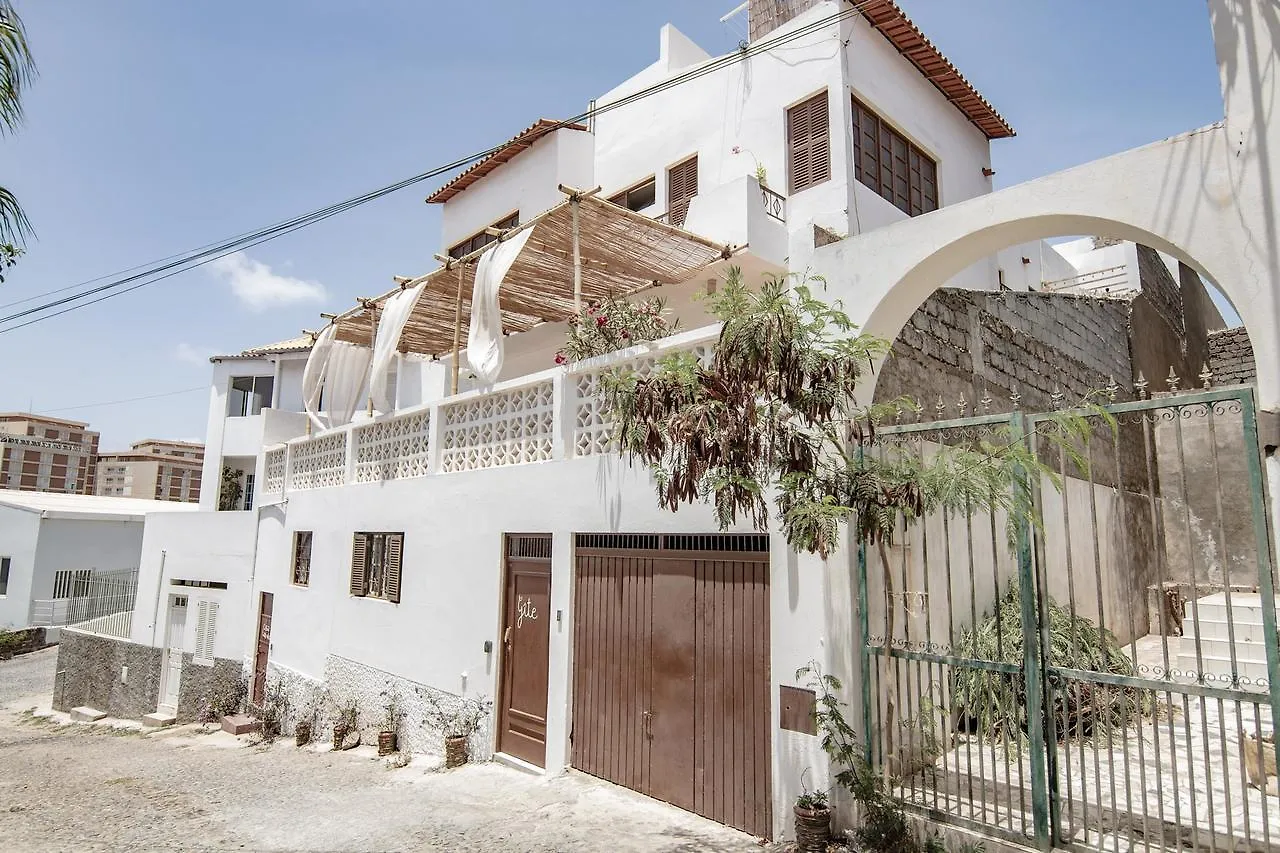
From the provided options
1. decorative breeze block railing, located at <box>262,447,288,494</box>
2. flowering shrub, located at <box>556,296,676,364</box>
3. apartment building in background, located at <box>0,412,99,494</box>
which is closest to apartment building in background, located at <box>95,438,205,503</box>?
apartment building in background, located at <box>0,412,99,494</box>

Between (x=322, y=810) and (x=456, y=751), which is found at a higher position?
(x=456, y=751)

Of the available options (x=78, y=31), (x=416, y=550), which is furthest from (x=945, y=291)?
(x=78, y=31)

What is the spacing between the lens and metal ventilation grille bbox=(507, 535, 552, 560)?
7.23 m

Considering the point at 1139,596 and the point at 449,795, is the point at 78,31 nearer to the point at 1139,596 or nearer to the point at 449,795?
the point at 449,795

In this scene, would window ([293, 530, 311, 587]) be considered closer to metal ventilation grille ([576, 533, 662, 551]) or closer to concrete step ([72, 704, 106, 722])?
metal ventilation grille ([576, 533, 662, 551])

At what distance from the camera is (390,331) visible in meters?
10.0

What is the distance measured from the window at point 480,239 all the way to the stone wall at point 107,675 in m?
11.0

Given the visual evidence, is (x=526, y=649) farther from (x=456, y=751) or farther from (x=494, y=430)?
(x=494, y=430)

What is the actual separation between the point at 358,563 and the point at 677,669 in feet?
20.2

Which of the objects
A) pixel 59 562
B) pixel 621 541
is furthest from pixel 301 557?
pixel 59 562

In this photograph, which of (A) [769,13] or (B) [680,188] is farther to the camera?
(B) [680,188]

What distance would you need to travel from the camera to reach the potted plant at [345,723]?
9602mm

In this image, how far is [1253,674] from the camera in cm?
693

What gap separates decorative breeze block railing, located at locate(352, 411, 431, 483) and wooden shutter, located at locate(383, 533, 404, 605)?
32.0 inches
